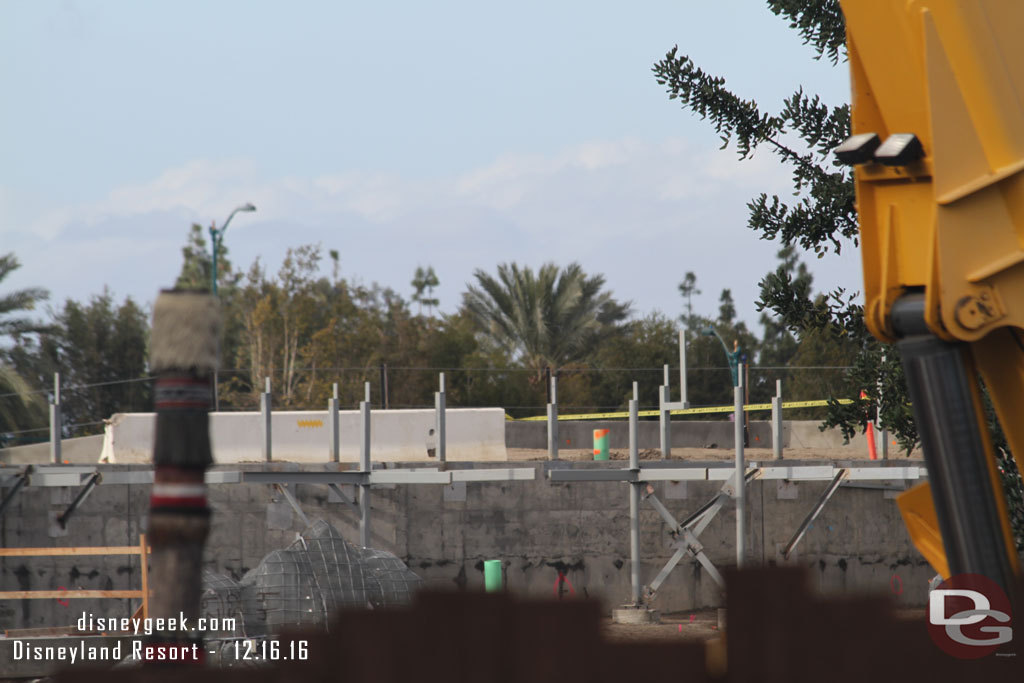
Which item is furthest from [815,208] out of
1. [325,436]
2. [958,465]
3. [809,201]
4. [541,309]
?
[541,309]

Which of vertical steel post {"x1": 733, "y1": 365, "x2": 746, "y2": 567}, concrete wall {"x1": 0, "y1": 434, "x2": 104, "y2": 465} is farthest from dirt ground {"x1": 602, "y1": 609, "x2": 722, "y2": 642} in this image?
concrete wall {"x1": 0, "y1": 434, "x2": 104, "y2": 465}

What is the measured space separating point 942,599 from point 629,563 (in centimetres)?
1561

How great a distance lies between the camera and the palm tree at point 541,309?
39094mm

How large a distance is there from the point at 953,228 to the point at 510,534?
51.5 ft

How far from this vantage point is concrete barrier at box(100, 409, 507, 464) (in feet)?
70.0

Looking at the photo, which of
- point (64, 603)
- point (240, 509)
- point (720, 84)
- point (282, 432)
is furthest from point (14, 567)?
point (720, 84)

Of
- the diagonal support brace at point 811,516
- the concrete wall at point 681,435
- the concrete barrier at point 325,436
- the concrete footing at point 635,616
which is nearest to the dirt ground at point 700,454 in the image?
the concrete wall at point 681,435

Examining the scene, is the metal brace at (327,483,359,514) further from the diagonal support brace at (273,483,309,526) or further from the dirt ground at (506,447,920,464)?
the dirt ground at (506,447,920,464)

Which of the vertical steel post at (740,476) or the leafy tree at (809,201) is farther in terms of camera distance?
the vertical steel post at (740,476)

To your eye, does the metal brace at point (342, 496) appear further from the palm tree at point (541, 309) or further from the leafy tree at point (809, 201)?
the palm tree at point (541, 309)

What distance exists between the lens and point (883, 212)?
5035 millimetres

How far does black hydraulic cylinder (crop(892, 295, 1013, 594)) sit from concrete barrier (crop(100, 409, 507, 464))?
1708cm

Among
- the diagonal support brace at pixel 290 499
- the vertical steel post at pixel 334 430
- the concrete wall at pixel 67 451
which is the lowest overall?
the diagonal support brace at pixel 290 499

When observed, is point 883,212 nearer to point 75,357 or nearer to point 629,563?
point 629,563
